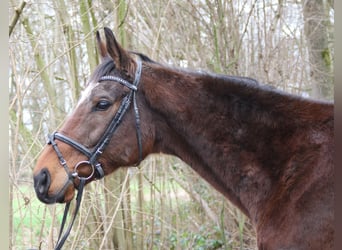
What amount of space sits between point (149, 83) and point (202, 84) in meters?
0.28

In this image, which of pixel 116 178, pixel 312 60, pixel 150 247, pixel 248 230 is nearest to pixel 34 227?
pixel 116 178

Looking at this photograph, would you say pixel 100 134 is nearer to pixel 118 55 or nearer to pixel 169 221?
pixel 118 55

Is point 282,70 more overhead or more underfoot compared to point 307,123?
more overhead

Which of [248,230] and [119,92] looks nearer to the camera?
[119,92]

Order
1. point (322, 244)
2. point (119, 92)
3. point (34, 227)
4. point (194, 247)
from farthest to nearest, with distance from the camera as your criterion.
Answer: point (194, 247)
point (34, 227)
point (119, 92)
point (322, 244)

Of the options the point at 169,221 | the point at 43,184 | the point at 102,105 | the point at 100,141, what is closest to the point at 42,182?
the point at 43,184

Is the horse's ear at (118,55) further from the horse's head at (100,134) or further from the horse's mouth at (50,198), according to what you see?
the horse's mouth at (50,198)

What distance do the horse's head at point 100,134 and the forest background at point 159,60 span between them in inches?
69.7

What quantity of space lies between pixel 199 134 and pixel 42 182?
0.82 m

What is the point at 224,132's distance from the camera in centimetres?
212

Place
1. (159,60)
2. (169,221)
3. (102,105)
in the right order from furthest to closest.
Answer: (169,221) < (159,60) < (102,105)

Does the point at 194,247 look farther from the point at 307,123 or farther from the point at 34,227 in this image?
the point at 307,123

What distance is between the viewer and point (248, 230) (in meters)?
4.48

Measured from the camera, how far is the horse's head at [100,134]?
6.72 feet
